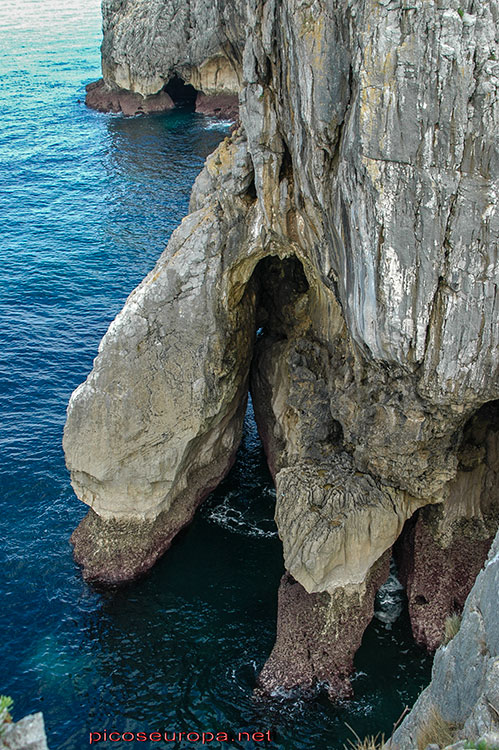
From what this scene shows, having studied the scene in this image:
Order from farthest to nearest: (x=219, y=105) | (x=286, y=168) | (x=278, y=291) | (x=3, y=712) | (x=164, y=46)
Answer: (x=219, y=105) → (x=164, y=46) → (x=278, y=291) → (x=286, y=168) → (x=3, y=712)

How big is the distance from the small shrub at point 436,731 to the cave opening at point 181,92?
249ft

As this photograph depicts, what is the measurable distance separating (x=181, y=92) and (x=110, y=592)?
220 feet

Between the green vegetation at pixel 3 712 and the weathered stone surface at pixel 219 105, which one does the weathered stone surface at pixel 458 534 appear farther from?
the weathered stone surface at pixel 219 105

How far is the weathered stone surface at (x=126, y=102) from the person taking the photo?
7869cm

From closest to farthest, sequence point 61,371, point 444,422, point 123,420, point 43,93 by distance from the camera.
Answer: point 444,422
point 123,420
point 61,371
point 43,93

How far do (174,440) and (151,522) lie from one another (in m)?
3.65

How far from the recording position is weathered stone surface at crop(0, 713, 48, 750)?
33.6 feet

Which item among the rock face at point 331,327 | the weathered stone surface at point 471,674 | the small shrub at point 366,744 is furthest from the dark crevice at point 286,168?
the small shrub at point 366,744

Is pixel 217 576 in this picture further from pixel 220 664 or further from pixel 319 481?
pixel 319 481

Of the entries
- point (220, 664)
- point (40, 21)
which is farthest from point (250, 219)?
point (40, 21)

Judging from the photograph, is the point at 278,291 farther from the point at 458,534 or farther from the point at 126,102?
the point at 126,102

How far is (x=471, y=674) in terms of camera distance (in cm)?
1310

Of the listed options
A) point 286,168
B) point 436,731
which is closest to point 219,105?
point 286,168

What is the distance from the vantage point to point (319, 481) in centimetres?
2650
